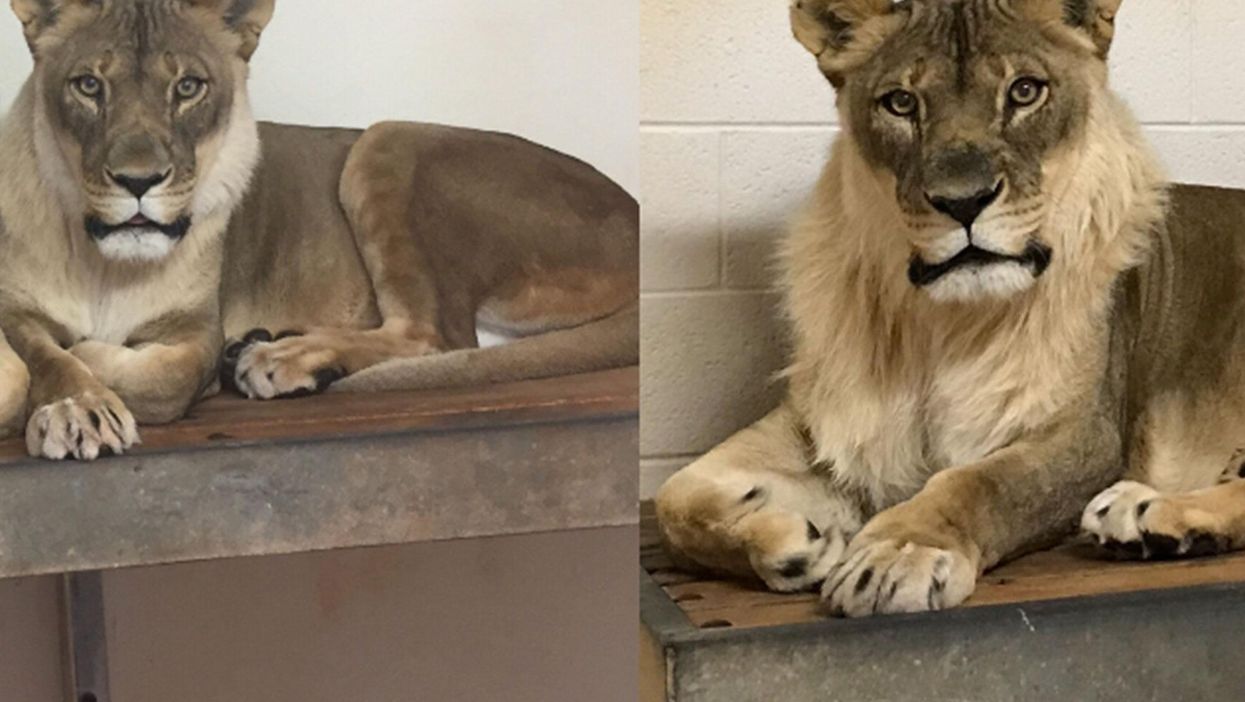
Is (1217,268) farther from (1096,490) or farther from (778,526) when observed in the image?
(778,526)

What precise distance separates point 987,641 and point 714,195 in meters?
0.53

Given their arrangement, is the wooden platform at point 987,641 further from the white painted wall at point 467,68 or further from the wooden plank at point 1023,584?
the white painted wall at point 467,68

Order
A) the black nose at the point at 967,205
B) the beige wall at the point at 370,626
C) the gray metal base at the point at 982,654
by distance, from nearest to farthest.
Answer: the gray metal base at the point at 982,654 < the black nose at the point at 967,205 < the beige wall at the point at 370,626

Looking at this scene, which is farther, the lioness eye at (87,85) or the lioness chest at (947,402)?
the lioness chest at (947,402)

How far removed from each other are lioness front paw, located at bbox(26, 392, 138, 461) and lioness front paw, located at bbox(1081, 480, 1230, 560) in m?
0.80

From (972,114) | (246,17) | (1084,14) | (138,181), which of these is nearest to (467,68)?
(246,17)

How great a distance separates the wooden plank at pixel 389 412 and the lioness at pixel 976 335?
0.11 metres

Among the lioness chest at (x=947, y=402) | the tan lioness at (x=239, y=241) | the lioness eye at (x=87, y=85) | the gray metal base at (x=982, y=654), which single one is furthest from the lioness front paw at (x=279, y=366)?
the lioness chest at (x=947, y=402)

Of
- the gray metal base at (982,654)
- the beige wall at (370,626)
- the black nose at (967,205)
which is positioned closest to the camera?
the gray metal base at (982,654)

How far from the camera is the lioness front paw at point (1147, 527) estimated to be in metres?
1.14

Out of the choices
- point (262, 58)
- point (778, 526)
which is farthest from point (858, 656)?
point (262, 58)

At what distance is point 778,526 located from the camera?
1.10 m

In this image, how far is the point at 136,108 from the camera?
1070mm

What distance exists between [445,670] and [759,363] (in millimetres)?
444
